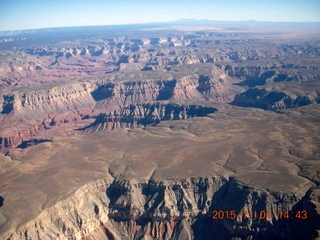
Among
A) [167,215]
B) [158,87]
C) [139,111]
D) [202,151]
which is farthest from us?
[158,87]

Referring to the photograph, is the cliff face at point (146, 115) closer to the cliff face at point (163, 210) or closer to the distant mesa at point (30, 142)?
the distant mesa at point (30, 142)

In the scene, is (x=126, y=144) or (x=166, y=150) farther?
(x=126, y=144)

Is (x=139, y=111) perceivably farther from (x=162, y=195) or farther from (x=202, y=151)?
(x=162, y=195)

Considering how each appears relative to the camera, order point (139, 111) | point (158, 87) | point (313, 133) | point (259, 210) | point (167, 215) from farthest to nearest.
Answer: point (158, 87) → point (139, 111) → point (313, 133) → point (167, 215) → point (259, 210)

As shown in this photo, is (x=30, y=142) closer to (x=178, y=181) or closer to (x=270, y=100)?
(x=178, y=181)

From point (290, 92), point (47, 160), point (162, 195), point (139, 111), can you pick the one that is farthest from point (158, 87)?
point (162, 195)
